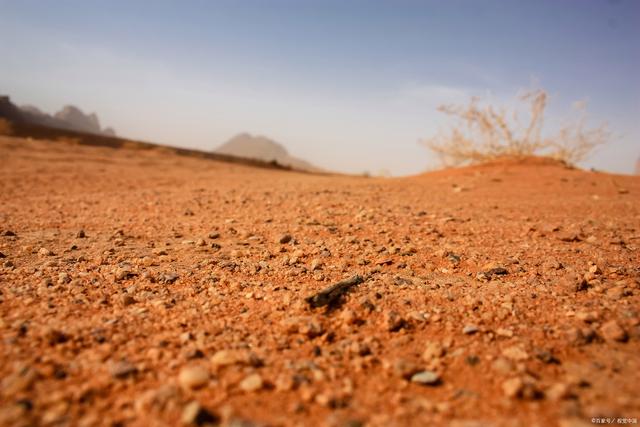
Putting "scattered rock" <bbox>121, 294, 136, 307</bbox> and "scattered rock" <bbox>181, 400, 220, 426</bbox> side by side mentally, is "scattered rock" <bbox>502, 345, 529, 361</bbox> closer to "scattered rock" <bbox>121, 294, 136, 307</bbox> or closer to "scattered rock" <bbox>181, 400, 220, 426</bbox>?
"scattered rock" <bbox>181, 400, 220, 426</bbox>

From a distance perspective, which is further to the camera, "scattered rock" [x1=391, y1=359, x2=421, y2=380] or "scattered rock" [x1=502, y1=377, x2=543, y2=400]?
"scattered rock" [x1=391, y1=359, x2=421, y2=380]

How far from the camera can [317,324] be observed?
5.82 feet

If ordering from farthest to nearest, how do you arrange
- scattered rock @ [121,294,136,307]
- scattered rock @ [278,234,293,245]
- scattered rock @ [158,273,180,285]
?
scattered rock @ [278,234,293,245]
scattered rock @ [158,273,180,285]
scattered rock @ [121,294,136,307]

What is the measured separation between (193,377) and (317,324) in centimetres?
60

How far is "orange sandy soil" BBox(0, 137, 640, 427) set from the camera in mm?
1282

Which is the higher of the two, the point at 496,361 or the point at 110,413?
the point at 496,361

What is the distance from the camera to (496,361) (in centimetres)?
153

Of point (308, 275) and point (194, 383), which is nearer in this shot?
point (194, 383)

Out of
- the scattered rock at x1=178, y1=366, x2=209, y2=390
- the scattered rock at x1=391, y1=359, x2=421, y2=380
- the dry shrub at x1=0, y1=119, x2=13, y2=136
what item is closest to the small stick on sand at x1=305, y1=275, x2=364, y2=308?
the scattered rock at x1=391, y1=359, x2=421, y2=380

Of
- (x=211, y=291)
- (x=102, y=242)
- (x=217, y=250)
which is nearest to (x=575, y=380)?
(x=211, y=291)

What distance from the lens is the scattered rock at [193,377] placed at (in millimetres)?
1357

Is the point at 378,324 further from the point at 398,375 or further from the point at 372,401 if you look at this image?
the point at 372,401

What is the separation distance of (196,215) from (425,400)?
3.70 metres

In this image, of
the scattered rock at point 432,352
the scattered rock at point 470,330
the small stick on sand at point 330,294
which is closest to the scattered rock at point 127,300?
the small stick on sand at point 330,294
